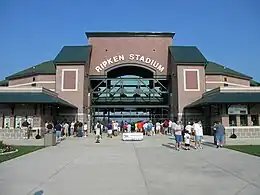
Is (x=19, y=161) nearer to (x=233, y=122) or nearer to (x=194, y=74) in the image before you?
(x=233, y=122)

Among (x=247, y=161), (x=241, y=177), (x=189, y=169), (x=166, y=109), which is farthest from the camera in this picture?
(x=166, y=109)

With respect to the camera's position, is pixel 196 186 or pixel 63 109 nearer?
pixel 196 186

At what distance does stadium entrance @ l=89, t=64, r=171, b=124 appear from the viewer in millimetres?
45006

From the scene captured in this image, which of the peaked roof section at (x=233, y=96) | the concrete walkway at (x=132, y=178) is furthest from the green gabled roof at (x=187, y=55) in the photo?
the concrete walkway at (x=132, y=178)

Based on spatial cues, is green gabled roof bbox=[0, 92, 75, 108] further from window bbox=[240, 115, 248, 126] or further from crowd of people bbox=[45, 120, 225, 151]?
window bbox=[240, 115, 248, 126]

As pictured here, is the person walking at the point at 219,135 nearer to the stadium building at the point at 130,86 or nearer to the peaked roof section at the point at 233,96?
the peaked roof section at the point at 233,96

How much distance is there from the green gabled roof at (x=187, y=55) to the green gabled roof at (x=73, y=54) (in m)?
12.2

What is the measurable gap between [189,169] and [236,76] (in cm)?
4311

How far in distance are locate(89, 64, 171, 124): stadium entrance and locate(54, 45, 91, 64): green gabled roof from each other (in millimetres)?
3792

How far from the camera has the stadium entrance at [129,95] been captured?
45.0m

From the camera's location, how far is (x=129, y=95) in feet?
161

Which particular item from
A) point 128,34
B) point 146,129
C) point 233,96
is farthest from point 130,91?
point 233,96

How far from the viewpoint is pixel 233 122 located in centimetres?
2983

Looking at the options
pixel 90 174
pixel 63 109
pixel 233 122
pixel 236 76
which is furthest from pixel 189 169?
pixel 236 76
